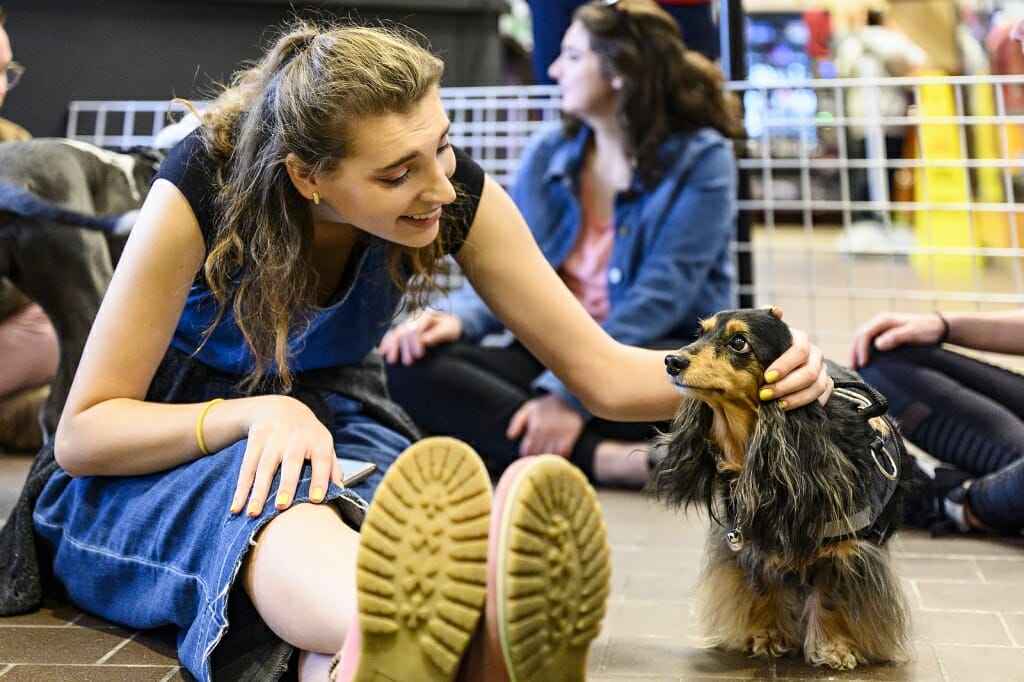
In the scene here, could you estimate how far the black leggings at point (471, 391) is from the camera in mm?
2654

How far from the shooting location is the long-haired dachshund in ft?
4.20

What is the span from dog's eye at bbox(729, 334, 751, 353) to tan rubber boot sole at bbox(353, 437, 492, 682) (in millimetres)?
485

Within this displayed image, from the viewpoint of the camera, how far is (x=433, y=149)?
1.31 metres

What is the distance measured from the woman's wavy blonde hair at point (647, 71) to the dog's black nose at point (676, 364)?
136cm

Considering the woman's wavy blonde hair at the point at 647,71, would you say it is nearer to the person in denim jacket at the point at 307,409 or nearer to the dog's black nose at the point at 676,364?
the person in denim jacket at the point at 307,409

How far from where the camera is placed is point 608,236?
107 inches

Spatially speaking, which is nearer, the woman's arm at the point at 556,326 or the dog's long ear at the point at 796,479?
the dog's long ear at the point at 796,479

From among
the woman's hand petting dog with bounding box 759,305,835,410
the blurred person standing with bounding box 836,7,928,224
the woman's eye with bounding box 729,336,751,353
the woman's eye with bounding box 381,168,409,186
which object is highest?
the blurred person standing with bounding box 836,7,928,224

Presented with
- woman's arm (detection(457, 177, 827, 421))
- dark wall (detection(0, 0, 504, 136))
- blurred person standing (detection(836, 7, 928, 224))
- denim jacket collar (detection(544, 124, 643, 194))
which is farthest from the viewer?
blurred person standing (detection(836, 7, 928, 224))

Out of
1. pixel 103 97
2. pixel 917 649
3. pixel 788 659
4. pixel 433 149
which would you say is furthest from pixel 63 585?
pixel 103 97

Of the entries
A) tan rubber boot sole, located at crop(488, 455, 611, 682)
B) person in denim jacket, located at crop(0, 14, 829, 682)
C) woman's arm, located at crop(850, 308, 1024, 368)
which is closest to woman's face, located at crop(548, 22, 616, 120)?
woman's arm, located at crop(850, 308, 1024, 368)

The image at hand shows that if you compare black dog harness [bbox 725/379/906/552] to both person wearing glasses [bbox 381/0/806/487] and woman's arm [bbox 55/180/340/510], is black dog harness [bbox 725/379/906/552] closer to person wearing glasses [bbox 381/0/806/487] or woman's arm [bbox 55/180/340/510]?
woman's arm [bbox 55/180/340/510]

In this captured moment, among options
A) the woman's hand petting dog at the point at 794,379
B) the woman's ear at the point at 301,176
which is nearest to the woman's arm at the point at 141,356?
the woman's ear at the point at 301,176

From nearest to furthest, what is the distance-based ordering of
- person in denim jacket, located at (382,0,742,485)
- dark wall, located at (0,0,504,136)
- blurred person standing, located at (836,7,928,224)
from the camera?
dark wall, located at (0,0,504,136), person in denim jacket, located at (382,0,742,485), blurred person standing, located at (836,7,928,224)
